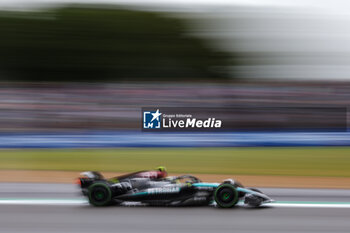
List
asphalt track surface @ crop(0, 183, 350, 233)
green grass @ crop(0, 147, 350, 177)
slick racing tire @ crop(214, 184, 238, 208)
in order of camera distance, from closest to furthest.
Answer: asphalt track surface @ crop(0, 183, 350, 233), slick racing tire @ crop(214, 184, 238, 208), green grass @ crop(0, 147, 350, 177)

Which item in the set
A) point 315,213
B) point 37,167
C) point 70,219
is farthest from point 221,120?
point 70,219

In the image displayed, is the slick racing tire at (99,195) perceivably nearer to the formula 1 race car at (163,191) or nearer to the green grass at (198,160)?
the formula 1 race car at (163,191)

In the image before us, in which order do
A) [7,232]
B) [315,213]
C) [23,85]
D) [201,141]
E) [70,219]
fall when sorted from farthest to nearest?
1. [23,85]
2. [201,141]
3. [315,213]
4. [70,219]
5. [7,232]

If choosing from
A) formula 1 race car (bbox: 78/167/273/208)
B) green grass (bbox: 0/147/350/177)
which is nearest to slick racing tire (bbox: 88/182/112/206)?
formula 1 race car (bbox: 78/167/273/208)

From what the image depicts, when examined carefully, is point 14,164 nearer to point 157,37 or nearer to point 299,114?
point 299,114

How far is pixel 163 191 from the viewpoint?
5160mm

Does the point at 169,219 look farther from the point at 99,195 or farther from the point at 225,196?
the point at 99,195

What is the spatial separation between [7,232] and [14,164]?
5.38 meters

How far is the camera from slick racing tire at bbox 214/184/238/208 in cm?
502

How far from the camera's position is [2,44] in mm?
18844

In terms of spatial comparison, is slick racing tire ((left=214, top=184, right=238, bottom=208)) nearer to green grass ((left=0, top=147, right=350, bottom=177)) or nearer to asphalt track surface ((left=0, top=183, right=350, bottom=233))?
asphalt track surface ((left=0, top=183, right=350, bottom=233))

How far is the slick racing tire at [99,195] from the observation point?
5234 millimetres

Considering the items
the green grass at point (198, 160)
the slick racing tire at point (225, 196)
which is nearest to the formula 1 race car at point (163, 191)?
the slick racing tire at point (225, 196)

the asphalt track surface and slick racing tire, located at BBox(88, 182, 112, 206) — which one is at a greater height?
slick racing tire, located at BBox(88, 182, 112, 206)
